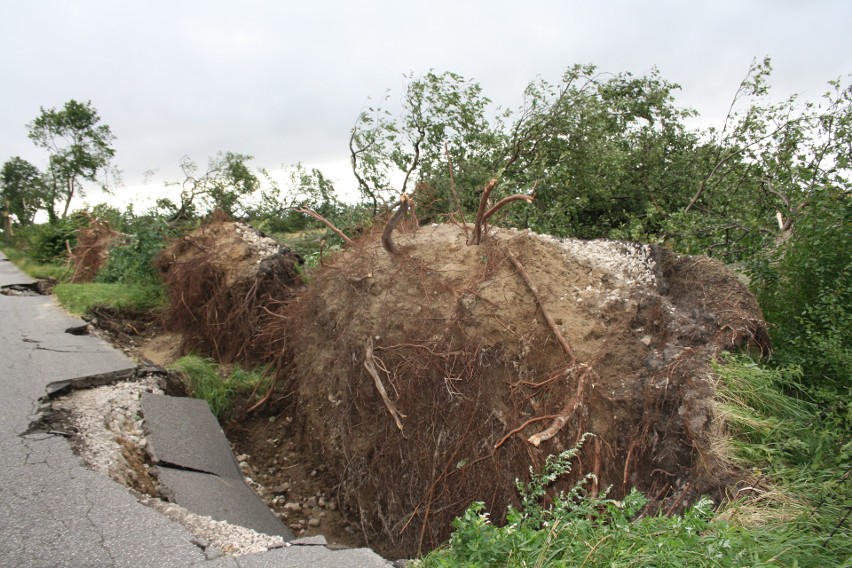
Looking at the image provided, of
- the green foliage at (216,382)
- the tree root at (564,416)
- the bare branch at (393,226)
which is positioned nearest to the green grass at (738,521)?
the tree root at (564,416)

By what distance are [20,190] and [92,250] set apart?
2248 cm

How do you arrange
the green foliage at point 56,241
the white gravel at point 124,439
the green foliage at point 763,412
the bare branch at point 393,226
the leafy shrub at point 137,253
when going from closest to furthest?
the white gravel at point 124,439
the green foliage at point 763,412
the bare branch at point 393,226
the leafy shrub at point 137,253
the green foliage at point 56,241

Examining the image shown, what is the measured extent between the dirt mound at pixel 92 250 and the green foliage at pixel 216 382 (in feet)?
24.7

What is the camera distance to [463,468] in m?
4.56

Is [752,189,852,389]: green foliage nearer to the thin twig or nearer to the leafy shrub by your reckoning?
the thin twig

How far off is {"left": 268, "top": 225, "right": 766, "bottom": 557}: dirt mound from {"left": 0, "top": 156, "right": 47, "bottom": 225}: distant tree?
30.9 metres

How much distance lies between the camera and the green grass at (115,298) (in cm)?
1006

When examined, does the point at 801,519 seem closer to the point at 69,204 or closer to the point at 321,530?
the point at 321,530

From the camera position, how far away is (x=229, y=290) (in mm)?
8398

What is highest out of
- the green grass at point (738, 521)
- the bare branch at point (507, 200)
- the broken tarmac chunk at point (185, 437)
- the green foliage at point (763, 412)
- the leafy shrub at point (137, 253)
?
the bare branch at point (507, 200)

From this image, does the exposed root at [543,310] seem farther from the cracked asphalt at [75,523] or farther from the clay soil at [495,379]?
the cracked asphalt at [75,523]

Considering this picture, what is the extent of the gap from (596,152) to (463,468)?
585cm

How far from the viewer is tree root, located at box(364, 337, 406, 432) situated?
15.9 feet

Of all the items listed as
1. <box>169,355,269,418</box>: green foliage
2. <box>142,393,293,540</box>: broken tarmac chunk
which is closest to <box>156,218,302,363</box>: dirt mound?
<box>169,355,269,418</box>: green foliage
